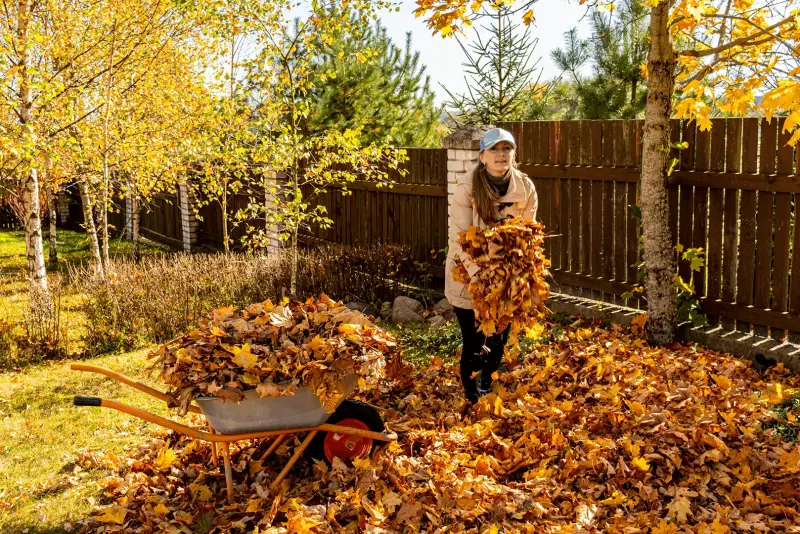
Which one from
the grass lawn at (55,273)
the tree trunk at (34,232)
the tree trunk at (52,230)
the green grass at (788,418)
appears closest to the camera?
the green grass at (788,418)

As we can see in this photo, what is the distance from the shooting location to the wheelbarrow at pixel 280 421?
3.77 m

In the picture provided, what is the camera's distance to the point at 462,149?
8.05m

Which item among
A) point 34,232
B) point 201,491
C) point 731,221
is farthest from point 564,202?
point 34,232

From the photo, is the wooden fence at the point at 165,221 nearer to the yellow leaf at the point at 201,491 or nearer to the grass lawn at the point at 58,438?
the grass lawn at the point at 58,438

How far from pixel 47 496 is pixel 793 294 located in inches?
213

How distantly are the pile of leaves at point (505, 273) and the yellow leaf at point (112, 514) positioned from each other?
88.3 inches

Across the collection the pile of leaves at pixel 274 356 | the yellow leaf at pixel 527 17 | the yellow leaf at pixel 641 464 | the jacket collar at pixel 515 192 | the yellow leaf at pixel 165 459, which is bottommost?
the yellow leaf at pixel 165 459

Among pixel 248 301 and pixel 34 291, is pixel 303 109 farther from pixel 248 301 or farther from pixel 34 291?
pixel 34 291

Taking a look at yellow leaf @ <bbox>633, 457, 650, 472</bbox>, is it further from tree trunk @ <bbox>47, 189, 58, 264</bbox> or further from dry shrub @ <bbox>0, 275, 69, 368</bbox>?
tree trunk @ <bbox>47, 189, 58, 264</bbox>

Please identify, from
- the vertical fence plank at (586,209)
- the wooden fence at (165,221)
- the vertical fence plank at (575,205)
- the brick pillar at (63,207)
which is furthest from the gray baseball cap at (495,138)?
the brick pillar at (63,207)

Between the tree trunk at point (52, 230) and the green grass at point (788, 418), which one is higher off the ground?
the tree trunk at point (52, 230)

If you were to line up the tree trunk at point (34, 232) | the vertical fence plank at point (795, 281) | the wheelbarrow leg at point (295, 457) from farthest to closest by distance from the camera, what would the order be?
the tree trunk at point (34, 232), the vertical fence plank at point (795, 281), the wheelbarrow leg at point (295, 457)

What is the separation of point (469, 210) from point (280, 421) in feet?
5.74

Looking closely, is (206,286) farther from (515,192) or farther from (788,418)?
(788,418)
